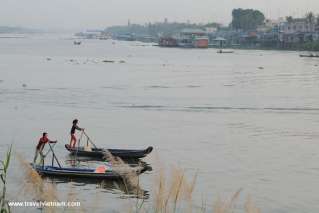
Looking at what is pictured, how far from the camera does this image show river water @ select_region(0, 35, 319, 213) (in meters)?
20.6

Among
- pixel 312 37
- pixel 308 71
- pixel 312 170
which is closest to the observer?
pixel 312 170

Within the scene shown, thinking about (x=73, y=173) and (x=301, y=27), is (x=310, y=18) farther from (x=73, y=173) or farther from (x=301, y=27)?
(x=73, y=173)

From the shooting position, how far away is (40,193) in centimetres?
538

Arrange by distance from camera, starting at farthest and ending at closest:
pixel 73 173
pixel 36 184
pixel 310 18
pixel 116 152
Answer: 1. pixel 310 18
2. pixel 116 152
3. pixel 73 173
4. pixel 36 184

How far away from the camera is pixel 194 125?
36625 millimetres


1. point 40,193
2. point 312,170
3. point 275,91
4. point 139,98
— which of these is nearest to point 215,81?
point 275,91

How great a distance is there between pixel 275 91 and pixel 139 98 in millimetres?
15954

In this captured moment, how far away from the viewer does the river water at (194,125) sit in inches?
810

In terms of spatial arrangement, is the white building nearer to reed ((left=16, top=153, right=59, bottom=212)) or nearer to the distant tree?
the distant tree

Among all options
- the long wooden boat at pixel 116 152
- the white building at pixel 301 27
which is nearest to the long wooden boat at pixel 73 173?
the long wooden boat at pixel 116 152

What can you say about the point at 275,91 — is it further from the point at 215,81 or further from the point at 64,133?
the point at 64,133

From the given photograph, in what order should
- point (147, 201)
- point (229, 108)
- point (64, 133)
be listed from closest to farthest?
point (147, 201)
point (64, 133)
point (229, 108)

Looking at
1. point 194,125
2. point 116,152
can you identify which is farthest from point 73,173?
point 194,125

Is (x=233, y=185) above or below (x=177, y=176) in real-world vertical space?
below
